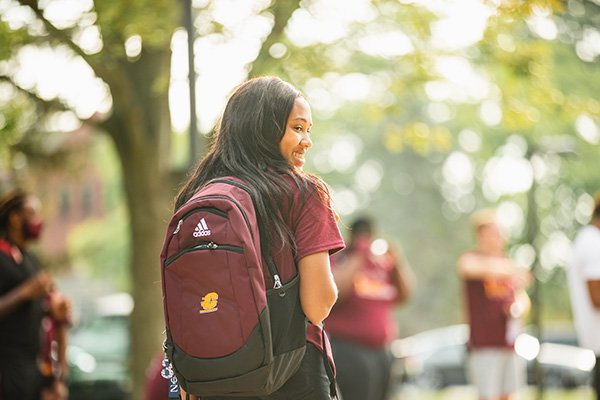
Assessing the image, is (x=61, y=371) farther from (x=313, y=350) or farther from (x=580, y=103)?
(x=580, y=103)

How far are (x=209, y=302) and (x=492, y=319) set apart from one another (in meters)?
5.99

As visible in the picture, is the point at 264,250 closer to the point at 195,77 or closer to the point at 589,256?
the point at 589,256

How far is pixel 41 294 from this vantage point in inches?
283

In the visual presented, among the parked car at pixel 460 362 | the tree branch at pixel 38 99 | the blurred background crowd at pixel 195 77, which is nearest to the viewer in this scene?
the blurred background crowd at pixel 195 77

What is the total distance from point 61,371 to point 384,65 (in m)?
7.24

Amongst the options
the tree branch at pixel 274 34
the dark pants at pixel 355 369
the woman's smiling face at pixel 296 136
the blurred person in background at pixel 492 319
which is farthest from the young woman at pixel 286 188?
the tree branch at pixel 274 34

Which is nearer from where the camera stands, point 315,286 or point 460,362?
point 315,286

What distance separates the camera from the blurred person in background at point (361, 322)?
336 inches

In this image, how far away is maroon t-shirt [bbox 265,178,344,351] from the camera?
3879mm

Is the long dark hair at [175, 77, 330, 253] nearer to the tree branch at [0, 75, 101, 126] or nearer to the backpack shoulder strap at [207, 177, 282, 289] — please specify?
the backpack shoulder strap at [207, 177, 282, 289]

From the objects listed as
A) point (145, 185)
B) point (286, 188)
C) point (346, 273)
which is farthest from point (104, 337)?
point (286, 188)

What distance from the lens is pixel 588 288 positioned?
6.95 meters

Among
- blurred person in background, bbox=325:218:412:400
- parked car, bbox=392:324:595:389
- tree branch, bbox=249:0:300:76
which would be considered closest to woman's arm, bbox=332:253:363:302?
blurred person in background, bbox=325:218:412:400

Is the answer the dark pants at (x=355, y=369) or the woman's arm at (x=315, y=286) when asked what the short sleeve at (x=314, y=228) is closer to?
the woman's arm at (x=315, y=286)
